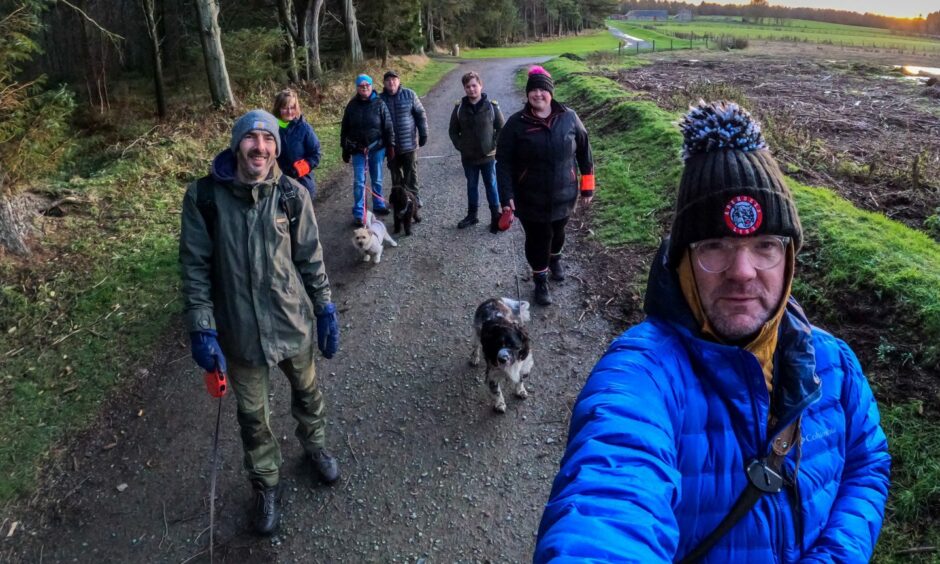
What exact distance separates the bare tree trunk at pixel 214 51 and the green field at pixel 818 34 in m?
57.2

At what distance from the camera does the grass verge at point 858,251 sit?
3.53m

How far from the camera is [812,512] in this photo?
5.44 ft

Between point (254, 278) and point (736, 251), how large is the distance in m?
2.88

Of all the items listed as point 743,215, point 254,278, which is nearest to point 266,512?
point 254,278

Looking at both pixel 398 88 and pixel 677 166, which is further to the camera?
pixel 677 166

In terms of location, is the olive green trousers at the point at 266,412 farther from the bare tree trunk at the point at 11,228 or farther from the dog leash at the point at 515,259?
the bare tree trunk at the point at 11,228

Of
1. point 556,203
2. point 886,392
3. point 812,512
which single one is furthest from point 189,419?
point 886,392

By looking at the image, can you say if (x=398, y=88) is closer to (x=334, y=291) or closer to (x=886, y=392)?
(x=334, y=291)

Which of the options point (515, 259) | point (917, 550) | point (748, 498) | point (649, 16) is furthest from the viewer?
point (649, 16)

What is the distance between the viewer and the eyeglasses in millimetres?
1749

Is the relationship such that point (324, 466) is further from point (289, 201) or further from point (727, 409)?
point (727, 409)

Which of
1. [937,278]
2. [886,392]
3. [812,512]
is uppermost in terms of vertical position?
[812,512]

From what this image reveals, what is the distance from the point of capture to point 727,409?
1.67m

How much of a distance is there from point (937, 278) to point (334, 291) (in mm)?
6606
